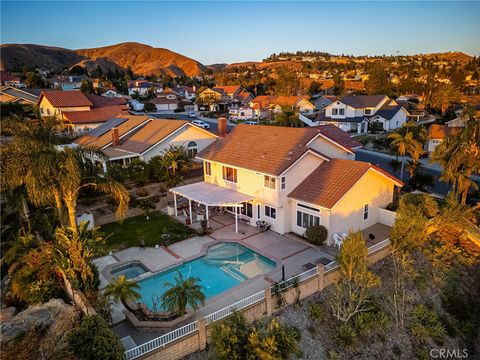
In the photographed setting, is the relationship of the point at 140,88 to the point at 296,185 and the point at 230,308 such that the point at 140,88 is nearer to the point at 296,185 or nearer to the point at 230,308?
the point at 296,185

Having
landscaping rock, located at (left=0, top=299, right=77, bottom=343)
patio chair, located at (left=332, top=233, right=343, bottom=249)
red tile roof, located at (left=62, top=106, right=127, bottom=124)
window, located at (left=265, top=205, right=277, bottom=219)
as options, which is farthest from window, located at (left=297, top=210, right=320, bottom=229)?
red tile roof, located at (left=62, top=106, right=127, bottom=124)

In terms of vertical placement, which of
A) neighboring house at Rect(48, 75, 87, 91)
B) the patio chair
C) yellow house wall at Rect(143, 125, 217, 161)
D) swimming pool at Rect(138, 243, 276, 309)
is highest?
neighboring house at Rect(48, 75, 87, 91)

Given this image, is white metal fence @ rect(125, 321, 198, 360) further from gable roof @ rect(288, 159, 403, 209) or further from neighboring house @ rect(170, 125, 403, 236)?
gable roof @ rect(288, 159, 403, 209)

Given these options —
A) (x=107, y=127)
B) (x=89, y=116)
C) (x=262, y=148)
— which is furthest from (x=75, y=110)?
(x=262, y=148)

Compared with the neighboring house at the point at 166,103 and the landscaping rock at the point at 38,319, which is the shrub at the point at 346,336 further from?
the neighboring house at the point at 166,103

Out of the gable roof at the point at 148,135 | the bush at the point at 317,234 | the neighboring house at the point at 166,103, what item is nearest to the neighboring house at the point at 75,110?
the gable roof at the point at 148,135

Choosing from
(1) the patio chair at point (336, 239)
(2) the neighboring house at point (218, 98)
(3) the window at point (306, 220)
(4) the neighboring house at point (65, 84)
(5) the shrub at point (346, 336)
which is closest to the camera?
(5) the shrub at point (346, 336)
